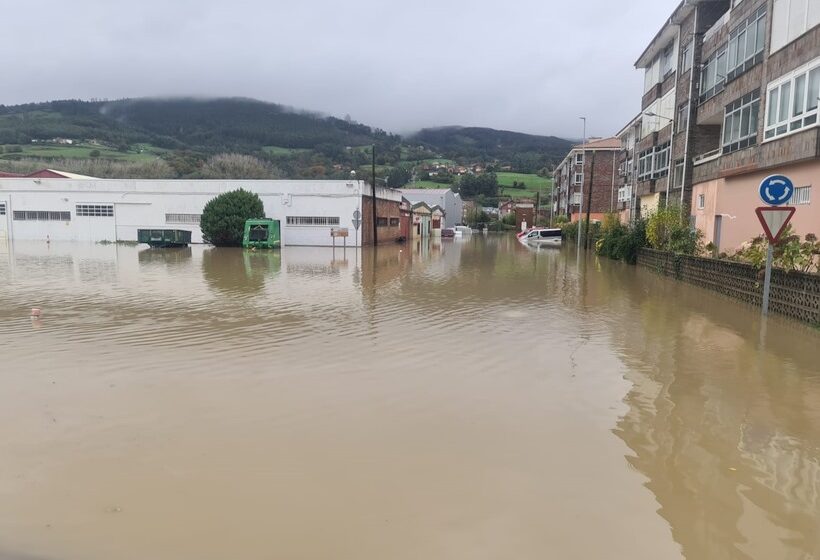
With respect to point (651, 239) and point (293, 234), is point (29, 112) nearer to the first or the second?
point (293, 234)

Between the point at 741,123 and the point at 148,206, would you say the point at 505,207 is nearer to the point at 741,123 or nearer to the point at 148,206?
the point at 148,206

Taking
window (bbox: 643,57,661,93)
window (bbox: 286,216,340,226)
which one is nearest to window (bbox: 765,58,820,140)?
window (bbox: 643,57,661,93)

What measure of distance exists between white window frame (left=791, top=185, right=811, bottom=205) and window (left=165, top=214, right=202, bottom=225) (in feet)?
139

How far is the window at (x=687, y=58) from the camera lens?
97.2 feet

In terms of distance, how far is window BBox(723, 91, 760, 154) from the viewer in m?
20.8

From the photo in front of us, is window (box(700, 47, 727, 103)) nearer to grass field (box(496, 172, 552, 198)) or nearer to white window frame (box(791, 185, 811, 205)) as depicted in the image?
white window frame (box(791, 185, 811, 205))

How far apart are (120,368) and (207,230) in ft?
128

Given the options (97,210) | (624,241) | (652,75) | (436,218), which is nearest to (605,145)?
(436,218)

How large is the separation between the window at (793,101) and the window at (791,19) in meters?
1.17

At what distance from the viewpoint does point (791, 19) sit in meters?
18.2

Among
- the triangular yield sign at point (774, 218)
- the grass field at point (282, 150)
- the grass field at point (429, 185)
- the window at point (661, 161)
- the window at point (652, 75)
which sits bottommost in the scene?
the triangular yield sign at point (774, 218)

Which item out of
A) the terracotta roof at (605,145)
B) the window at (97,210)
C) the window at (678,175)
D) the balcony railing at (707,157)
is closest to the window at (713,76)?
the balcony railing at (707,157)

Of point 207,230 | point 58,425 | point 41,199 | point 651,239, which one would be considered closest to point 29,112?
point 41,199

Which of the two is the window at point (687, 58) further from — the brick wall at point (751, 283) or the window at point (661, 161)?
the brick wall at point (751, 283)
